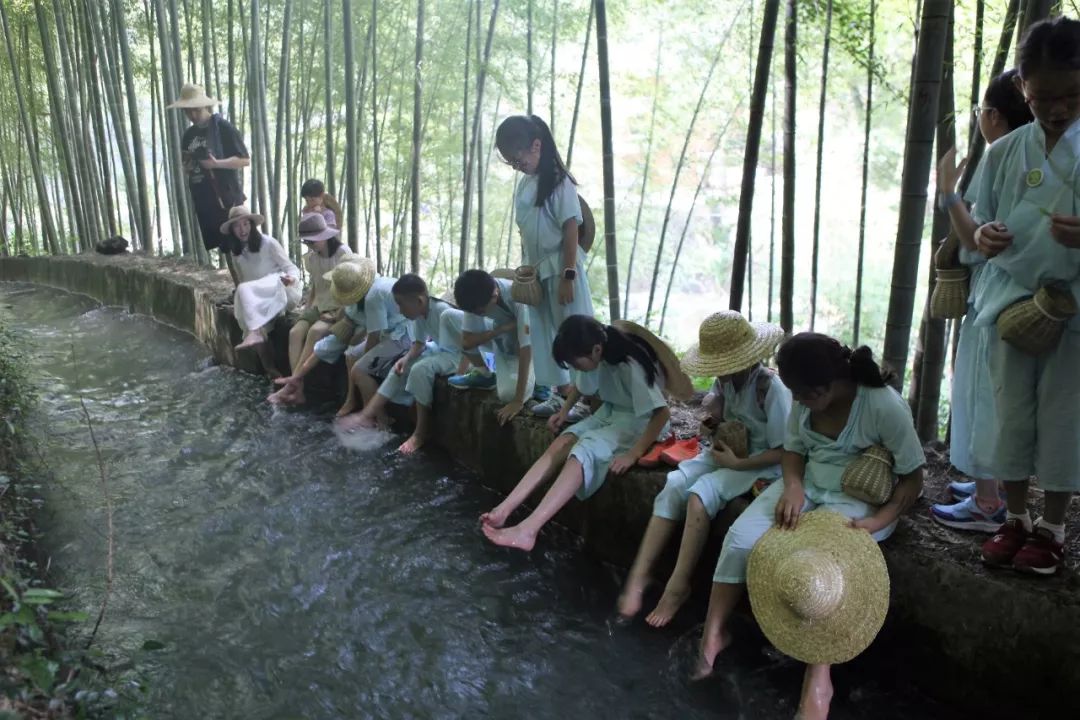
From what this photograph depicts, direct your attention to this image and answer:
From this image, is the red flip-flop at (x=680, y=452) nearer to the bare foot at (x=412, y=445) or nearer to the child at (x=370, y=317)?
the bare foot at (x=412, y=445)

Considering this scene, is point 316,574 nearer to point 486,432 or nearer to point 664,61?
point 486,432

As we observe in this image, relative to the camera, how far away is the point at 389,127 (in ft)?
31.2

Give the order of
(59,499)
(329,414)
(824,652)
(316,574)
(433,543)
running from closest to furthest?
1. (824,652)
2. (316,574)
3. (433,543)
4. (59,499)
5. (329,414)

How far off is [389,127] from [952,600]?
334 inches

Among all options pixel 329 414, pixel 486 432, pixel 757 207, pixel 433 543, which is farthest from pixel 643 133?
pixel 433 543

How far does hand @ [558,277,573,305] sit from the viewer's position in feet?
12.2

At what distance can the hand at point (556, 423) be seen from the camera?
3648 mm

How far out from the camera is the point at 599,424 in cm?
341

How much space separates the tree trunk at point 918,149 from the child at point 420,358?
2.30 metres

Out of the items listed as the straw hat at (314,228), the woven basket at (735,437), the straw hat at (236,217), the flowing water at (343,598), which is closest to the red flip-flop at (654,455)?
the woven basket at (735,437)

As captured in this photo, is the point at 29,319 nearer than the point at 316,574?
No

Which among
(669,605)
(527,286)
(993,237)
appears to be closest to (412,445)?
(527,286)

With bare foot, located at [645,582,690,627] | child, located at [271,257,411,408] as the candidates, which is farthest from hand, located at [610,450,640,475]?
child, located at [271,257,411,408]

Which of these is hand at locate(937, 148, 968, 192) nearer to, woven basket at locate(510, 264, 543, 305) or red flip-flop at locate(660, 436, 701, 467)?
red flip-flop at locate(660, 436, 701, 467)
